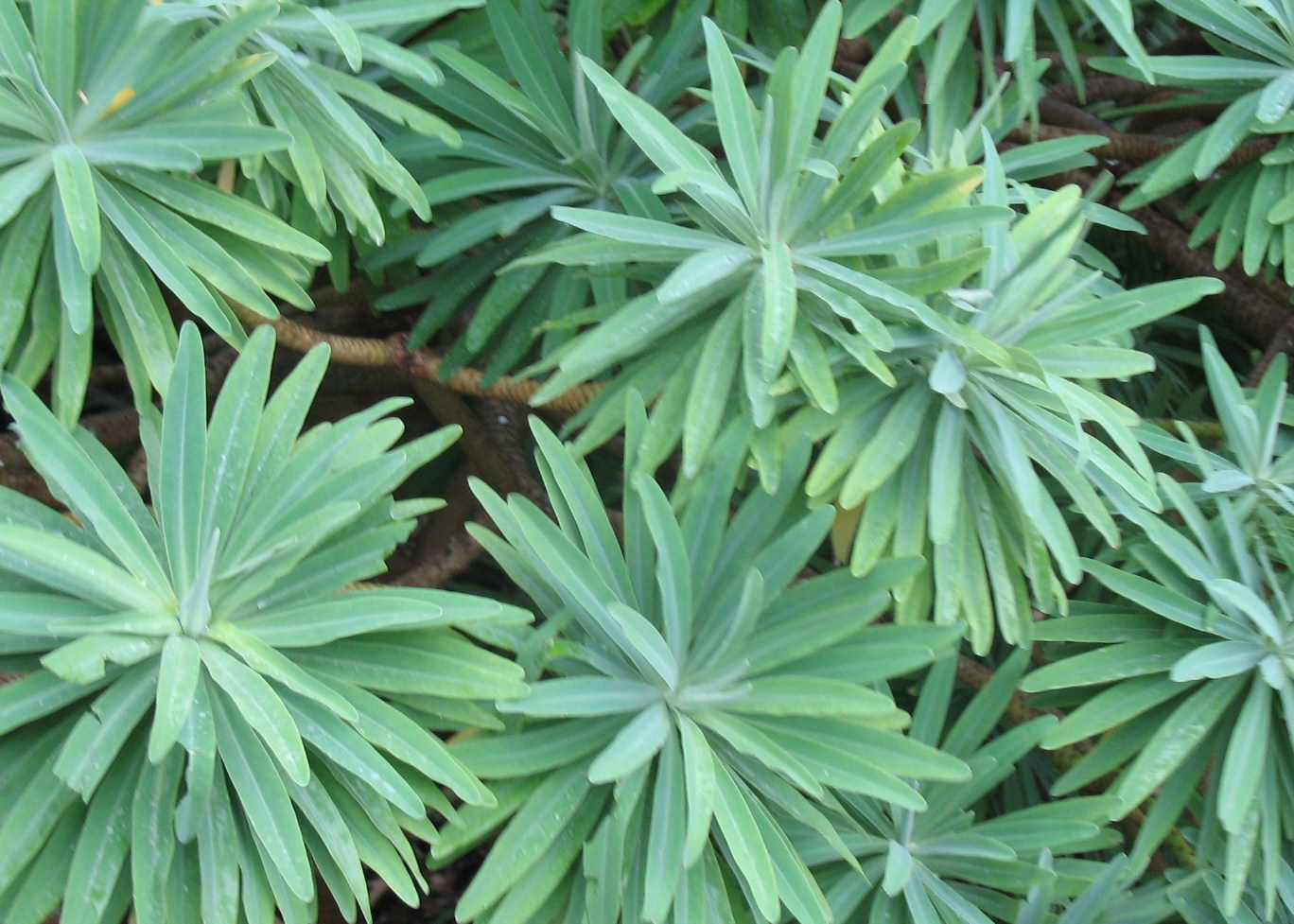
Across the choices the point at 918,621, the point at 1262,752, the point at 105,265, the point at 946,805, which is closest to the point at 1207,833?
the point at 1262,752

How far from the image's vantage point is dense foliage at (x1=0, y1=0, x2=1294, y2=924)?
72 cm

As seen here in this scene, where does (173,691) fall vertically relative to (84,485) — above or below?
below

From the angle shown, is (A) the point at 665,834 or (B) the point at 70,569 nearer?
(B) the point at 70,569

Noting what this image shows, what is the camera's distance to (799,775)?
29.8 inches

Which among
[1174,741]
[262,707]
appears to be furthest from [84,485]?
[1174,741]

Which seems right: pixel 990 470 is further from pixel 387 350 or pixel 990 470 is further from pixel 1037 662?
pixel 387 350

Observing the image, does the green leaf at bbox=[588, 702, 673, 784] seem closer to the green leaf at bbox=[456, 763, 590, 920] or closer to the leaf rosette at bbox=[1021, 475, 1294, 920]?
the green leaf at bbox=[456, 763, 590, 920]

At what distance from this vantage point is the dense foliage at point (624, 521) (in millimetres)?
723

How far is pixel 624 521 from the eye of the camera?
875 millimetres

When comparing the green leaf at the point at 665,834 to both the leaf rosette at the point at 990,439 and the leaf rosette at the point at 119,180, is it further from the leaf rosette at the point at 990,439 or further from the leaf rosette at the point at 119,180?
the leaf rosette at the point at 119,180

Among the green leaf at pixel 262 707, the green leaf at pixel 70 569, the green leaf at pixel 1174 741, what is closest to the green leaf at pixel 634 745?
the green leaf at pixel 262 707

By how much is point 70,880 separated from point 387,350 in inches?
25.5

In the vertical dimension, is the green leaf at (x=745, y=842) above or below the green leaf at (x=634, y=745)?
below

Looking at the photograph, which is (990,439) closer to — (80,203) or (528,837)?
(528,837)
